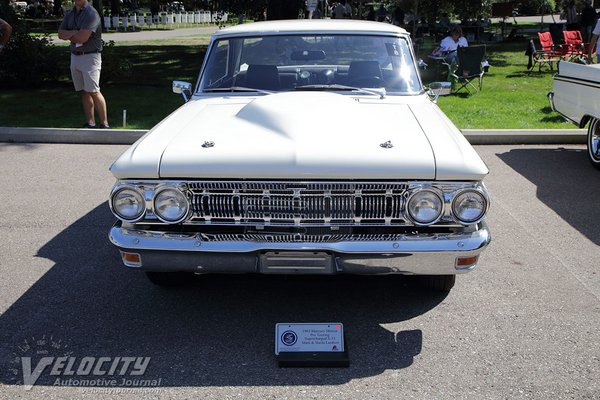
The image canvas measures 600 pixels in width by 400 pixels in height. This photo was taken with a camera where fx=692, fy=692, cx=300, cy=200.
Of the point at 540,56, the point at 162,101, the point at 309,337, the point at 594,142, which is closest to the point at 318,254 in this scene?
the point at 309,337

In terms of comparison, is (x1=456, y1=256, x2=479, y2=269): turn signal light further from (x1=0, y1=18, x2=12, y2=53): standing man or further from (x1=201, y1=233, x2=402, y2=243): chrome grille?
(x1=0, y1=18, x2=12, y2=53): standing man

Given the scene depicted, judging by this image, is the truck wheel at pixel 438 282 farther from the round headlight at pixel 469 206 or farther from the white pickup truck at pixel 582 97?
the white pickup truck at pixel 582 97

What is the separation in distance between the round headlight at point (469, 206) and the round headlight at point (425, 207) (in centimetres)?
9

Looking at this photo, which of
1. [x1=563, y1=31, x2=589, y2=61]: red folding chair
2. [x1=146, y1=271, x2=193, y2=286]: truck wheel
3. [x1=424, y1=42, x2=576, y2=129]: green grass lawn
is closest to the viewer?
[x1=146, y1=271, x2=193, y2=286]: truck wheel

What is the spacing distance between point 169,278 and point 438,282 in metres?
1.80

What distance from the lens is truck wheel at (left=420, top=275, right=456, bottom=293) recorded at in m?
4.52

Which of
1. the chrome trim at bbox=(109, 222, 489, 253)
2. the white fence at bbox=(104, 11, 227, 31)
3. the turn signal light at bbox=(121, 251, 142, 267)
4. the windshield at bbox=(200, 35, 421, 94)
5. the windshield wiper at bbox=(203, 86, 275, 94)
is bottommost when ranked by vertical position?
the white fence at bbox=(104, 11, 227, 31)

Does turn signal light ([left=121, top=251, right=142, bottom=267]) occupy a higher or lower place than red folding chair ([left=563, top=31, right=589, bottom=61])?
lower

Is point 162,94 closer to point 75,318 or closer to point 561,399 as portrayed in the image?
point 75,318

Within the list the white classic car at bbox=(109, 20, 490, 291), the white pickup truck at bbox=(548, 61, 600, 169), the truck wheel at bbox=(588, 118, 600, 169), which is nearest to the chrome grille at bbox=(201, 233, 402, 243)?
the white classic car at bbox=(109, 20, 490, 291)

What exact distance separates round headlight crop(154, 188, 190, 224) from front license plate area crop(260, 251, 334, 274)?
525 millimetres

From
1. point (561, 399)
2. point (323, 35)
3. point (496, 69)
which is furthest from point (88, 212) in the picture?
point (496, 69)

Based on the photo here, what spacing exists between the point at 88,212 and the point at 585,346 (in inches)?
176

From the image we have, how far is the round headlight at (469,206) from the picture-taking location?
3.91 m
